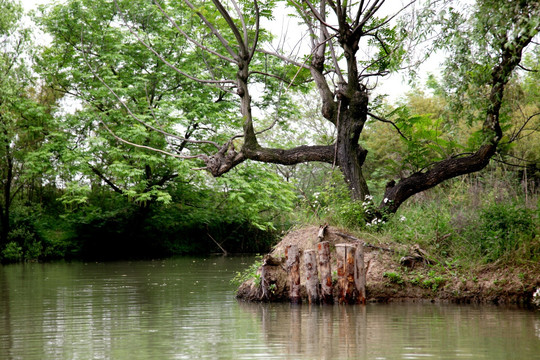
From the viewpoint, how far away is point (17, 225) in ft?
84.2

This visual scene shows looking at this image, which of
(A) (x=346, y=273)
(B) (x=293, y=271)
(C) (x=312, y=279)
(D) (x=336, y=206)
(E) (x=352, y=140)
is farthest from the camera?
(E) (x=352, y=140)

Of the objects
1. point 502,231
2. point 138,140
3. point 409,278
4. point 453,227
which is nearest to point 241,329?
point 409,278

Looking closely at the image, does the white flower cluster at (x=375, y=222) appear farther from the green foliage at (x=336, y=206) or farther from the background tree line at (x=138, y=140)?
the background tree line at (x=138, y=140)

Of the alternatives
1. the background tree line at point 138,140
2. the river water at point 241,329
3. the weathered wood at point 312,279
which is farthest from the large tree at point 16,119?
the weathered wood at point 312,279

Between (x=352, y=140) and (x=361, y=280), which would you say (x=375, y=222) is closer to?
(x=361, y=280)

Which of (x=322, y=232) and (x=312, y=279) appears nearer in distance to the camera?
(x=312, y=279)

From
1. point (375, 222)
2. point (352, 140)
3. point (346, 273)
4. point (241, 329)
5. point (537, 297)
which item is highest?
point (352, 140)

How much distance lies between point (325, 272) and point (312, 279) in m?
0.27

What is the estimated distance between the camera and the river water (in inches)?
240

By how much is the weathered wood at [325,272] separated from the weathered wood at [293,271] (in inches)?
16.5

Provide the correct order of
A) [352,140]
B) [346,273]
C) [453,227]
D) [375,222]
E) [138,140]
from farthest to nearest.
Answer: [138,140]
[352,140]
[375,222]
[453,227]
[346,273]

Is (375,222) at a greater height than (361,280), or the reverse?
(375,222)

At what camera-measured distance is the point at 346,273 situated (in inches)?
375

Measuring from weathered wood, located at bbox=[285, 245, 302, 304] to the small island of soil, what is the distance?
0.14m
